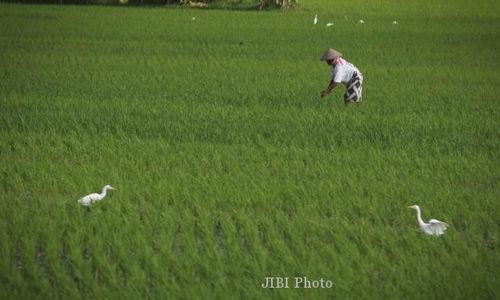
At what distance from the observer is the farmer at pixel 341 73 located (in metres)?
8.55

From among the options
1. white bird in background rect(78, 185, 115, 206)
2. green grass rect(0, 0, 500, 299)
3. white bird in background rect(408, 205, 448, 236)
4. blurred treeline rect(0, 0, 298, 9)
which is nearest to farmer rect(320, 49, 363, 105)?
green grass rect(0, 0, 500, 299)

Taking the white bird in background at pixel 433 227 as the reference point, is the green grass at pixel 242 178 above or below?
below

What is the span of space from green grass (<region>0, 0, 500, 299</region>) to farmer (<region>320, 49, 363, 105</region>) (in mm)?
257

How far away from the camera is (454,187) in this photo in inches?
241

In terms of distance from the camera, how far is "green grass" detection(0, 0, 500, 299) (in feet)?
14.3

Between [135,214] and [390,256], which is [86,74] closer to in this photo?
[135,214]

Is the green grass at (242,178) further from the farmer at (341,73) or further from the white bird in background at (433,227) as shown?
the farmer at (341,73)

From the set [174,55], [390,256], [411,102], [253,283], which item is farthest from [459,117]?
[174,55]

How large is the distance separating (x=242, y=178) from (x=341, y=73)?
2747 millimetres

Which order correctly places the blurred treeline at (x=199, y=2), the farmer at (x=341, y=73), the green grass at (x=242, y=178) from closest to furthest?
the green grass at (x=242, y=178) < the farmer at (x=341, y=73) < the blurred treeline at (x=199, y=2)

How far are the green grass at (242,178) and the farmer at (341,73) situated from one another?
0.26 metres

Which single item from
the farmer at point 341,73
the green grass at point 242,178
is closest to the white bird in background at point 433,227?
the green grass at point 242,178

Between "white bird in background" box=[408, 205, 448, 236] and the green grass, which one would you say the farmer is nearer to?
the green grass

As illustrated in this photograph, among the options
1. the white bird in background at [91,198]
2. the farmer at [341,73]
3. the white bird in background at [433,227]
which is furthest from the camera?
the farmer at [341,73]
